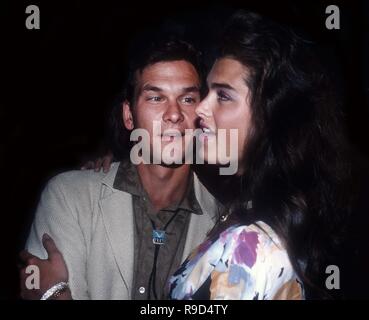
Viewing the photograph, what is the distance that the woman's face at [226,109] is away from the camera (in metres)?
1.55

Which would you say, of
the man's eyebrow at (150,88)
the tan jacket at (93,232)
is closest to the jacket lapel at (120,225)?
the tan jacket at (93,232)

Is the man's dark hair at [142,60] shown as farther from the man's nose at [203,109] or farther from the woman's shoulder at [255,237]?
the woman's shoulder at [255,237]

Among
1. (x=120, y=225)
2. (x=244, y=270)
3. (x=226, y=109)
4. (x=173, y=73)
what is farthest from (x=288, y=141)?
(x=120, y=225)

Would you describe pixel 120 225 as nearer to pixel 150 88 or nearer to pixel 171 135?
pixel 171 135

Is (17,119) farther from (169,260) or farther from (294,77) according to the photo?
(294,77)

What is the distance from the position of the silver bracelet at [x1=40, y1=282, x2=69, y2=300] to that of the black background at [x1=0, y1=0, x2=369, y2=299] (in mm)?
177

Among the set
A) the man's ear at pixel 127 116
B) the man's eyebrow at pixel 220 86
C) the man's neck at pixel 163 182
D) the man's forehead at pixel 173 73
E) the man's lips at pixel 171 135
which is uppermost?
the man's forehead at pixel 173 73

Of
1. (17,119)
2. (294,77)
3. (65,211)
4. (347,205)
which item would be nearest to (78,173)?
(65,211)

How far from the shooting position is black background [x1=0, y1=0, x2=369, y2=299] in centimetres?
172

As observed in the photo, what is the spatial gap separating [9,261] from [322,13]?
1472 millimetres

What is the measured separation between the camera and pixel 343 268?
1700 millimetres

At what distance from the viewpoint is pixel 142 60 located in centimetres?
178

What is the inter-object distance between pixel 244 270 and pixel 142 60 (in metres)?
0.89

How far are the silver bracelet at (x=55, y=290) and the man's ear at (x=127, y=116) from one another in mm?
624
